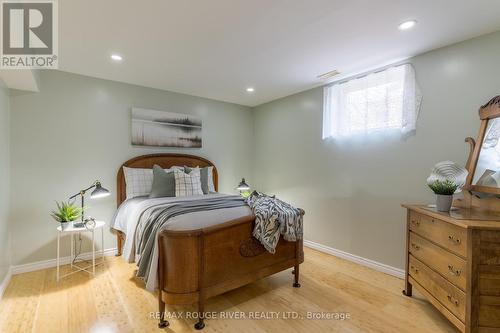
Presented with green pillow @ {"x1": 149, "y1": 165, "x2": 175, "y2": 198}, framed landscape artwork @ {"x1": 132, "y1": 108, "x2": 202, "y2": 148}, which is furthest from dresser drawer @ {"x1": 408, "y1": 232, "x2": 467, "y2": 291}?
framed landscape artwork @ {"x1": 132, "y1": 108, "x2": 202, "y2": 148}

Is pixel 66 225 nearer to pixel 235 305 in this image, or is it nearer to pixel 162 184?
pixel 162 184

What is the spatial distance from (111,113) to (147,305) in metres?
2.50

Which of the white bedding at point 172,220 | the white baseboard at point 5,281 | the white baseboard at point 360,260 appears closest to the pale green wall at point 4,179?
the white baseboard at point 5,281

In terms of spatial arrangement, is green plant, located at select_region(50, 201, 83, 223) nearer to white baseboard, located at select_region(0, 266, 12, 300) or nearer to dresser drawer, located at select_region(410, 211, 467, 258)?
white baseboard, located at select_region(0, 266, 12, 300)

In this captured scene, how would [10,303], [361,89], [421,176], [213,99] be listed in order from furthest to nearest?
[213,99] → [361,89] → [421,176] → [10,303]

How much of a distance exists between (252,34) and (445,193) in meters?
2.10

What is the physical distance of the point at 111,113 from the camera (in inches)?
130

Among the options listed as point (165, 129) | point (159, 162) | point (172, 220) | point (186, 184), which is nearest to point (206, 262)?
point (172, 220)

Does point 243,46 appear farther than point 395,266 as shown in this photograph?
No

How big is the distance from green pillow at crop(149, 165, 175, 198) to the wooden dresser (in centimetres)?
280

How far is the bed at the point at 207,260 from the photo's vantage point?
71.1 inches

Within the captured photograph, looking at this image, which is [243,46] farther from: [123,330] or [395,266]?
[395,266]

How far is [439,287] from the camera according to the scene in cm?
181

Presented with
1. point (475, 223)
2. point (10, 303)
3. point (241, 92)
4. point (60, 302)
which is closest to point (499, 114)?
point (475, 223)
